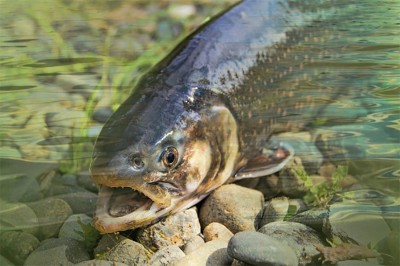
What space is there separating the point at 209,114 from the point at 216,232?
14.7 inches

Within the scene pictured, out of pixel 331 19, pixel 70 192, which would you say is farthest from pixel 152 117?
pixel 331 19

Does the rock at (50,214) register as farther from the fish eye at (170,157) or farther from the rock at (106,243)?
the fish eye at (170,157)

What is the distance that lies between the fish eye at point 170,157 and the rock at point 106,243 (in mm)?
229

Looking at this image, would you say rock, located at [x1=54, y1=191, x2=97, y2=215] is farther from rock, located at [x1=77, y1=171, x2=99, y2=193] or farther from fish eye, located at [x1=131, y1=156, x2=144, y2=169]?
fish eye, located at [x1=131, y1=156, x2=144, y2=169]

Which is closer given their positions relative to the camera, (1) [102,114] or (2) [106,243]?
(2) [106,243]

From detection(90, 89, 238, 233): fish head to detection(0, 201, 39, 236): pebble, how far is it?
0.15 meters

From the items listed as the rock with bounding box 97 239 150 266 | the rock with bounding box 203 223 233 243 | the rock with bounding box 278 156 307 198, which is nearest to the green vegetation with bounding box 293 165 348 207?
the rock with bounding box 278 156 307 198

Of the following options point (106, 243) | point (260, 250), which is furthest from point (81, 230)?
point (260, 250)

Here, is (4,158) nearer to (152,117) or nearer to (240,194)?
(152,117)

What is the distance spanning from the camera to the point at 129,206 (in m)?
1.47

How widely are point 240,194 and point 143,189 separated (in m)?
0.28

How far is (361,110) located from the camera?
152 centimetres

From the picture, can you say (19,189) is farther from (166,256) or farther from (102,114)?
(166,256)

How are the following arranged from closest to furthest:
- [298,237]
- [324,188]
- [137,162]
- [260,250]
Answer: [260,250], [298,237], [137,162], [324,188]
